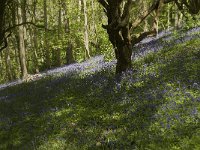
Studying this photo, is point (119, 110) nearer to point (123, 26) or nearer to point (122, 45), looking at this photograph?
point (122, 45)

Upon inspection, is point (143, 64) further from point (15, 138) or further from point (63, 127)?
point (15, 138)

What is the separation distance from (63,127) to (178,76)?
462 centimetres

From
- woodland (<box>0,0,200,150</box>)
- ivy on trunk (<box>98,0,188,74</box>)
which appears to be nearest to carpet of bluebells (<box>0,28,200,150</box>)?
woodland (<box>0,0,200,150</box>)

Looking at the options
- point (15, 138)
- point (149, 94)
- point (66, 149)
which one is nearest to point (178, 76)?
point (149, 94)

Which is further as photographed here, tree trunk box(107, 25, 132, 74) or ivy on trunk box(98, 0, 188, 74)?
tree trunk box(107, 25, 132, 74)

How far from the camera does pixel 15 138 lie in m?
11.5

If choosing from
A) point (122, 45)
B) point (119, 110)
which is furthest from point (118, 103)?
point (122, 45)

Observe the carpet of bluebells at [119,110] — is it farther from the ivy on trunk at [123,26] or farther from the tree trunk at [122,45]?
the ivy on trunk at [123,26]

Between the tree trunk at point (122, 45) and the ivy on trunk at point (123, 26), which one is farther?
the tree trunk at point (122, 45)

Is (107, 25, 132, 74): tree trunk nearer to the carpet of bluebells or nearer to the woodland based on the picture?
the woodland

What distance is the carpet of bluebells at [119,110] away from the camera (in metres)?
9.09

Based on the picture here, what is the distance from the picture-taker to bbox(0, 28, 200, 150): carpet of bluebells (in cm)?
909

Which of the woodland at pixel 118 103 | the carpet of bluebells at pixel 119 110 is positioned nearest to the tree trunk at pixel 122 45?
the woodland at pixel 118 103

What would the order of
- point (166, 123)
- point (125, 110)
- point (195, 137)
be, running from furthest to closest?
point (125, 110), point (166, 123), point (195, 137)
